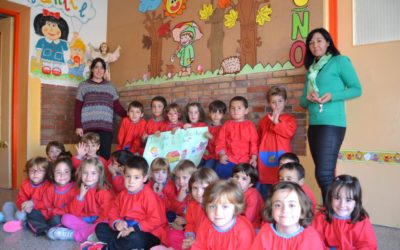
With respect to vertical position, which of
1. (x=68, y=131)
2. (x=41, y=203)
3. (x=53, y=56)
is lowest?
(x=41, y=203)

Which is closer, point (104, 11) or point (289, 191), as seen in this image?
point (289, 191)

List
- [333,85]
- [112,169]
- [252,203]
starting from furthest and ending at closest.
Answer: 1. [112,169]
2. [333,85]
3. [252,203]

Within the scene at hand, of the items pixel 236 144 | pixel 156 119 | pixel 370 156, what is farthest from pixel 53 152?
pixel 370 156

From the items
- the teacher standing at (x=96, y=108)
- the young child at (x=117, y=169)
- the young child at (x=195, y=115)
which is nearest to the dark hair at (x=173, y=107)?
the young child at (x=195, y=115)

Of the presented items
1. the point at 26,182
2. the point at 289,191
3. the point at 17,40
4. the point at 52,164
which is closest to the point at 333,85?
the point at 289,191

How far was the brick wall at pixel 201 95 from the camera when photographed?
3777 millimetres

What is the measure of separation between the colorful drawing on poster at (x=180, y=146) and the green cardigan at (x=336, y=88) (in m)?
1.23

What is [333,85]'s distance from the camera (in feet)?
10.1

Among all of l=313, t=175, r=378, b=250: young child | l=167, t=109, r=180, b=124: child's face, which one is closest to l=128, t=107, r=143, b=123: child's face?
l=167, t=109, r=180, b=124: child's face

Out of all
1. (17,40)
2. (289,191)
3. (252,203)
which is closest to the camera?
(289,191)

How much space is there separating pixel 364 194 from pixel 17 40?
4.79 m

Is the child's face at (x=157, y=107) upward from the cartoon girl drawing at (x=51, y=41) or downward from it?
downward

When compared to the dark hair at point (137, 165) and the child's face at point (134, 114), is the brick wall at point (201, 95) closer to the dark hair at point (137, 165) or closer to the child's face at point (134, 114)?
the child's face at point (134, 114)

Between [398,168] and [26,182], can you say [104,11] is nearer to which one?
[26,182]
